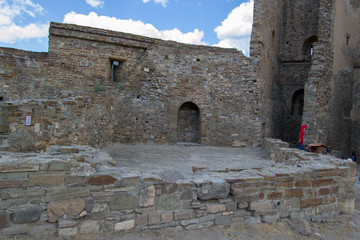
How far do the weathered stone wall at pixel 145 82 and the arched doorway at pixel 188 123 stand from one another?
1.28 feet

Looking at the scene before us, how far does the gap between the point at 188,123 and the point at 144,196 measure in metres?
9.39

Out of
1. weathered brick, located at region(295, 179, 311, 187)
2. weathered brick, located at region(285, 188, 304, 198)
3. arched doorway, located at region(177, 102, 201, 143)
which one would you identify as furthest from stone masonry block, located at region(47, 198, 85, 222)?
arched doorway, located at region(177, 102, 201, 143)

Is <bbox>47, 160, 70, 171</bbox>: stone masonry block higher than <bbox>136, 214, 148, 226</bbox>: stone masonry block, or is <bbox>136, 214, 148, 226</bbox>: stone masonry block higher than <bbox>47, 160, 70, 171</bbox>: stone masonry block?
<bbox>47, 160, 70, 171</bbox>: stone masonry block

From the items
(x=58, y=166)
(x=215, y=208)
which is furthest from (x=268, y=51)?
(x=58, y=166)

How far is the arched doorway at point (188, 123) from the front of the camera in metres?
13.0

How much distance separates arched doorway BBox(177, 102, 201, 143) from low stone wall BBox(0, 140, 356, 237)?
803 cm

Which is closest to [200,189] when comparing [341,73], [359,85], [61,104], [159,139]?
[61,104]

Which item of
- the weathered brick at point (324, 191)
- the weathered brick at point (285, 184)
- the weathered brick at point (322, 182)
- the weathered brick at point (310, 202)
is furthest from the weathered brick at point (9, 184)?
the weathered brick at point (324, 191)

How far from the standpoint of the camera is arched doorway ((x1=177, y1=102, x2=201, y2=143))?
13.0m

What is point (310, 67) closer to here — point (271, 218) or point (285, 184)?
→ point (285, 184)

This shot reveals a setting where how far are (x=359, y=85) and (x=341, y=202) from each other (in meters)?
15.3

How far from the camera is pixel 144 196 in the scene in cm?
374

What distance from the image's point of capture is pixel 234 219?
4203 mm

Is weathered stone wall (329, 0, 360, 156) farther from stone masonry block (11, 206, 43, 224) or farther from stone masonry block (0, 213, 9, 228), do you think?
stone masonry block (0, 213, 9, 228)
